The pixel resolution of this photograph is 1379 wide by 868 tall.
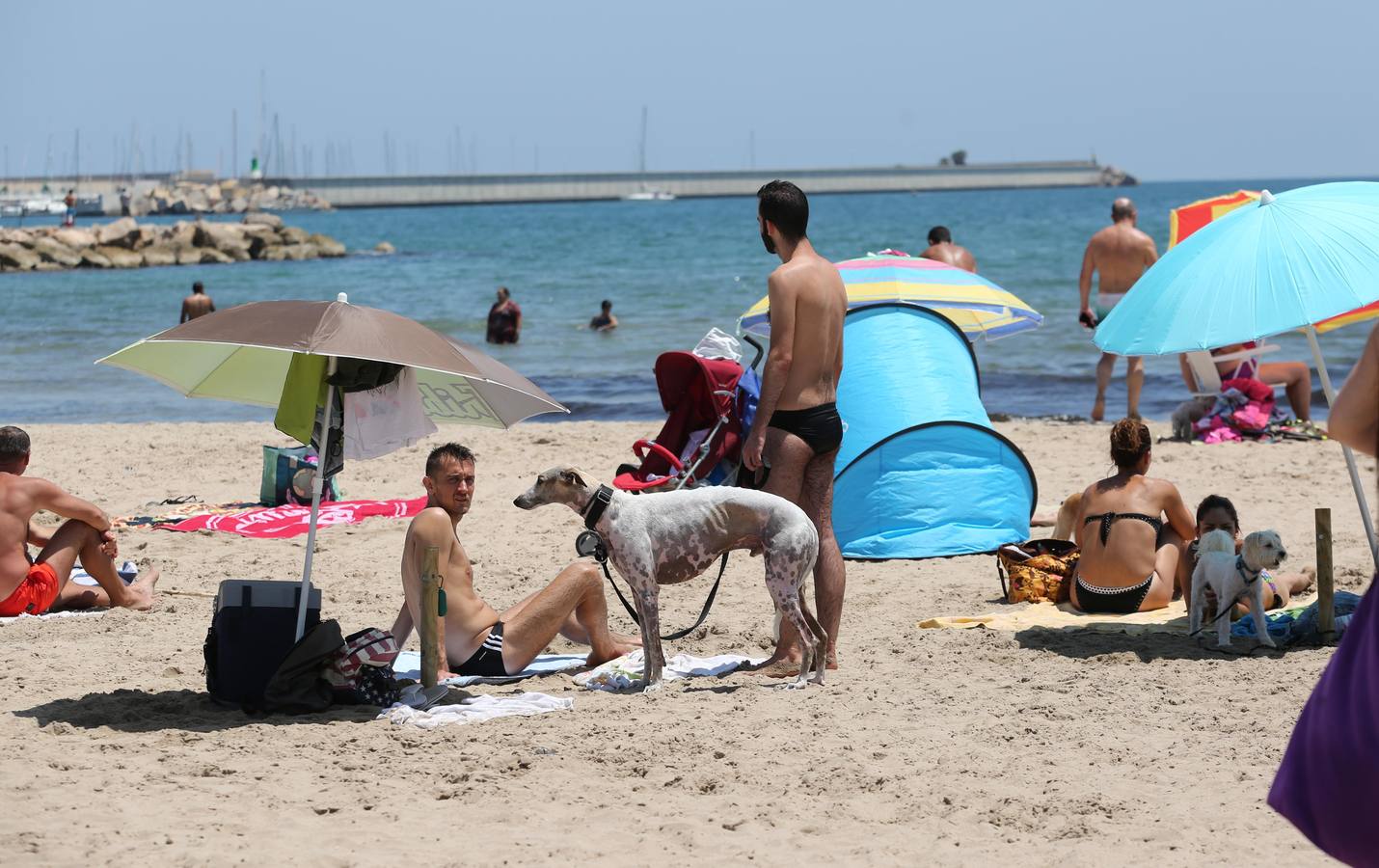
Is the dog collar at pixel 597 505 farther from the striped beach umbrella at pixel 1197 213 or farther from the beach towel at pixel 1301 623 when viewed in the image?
the striped beach umbrella at pixel 1197 213

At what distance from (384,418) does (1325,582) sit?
3846 millimetres

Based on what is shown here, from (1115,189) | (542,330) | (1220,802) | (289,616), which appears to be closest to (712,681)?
(289,616)

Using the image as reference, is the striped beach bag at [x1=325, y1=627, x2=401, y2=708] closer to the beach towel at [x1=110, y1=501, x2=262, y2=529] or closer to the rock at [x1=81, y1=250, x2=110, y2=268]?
the beach towel at [x1=110, y1=501, x2=262, y2=529]

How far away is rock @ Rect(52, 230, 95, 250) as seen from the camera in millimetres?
46781

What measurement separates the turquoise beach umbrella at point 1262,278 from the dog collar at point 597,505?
211cm

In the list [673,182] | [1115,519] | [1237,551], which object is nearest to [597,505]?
[1115,519]

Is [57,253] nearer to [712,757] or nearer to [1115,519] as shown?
[1115,519]

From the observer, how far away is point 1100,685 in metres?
5.70

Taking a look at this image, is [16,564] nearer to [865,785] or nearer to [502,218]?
[865,785]

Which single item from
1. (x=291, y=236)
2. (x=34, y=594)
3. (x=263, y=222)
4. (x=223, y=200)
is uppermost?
(x=223, y=200)

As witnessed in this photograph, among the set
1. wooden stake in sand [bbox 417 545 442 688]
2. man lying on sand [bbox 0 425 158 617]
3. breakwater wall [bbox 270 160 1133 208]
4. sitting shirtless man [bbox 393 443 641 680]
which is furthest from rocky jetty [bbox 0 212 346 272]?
breakwater wall [bbox 270 160 1133 208]

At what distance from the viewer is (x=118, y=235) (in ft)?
158

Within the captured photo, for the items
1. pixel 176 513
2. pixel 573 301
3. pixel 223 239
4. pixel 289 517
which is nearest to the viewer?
pixel 289 517

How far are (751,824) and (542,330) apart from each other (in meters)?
21.6
